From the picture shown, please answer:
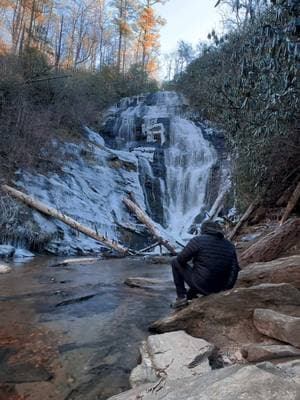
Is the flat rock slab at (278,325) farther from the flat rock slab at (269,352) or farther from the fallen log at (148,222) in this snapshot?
the fallen log at (148,222)

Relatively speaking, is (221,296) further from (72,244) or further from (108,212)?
(108,212)

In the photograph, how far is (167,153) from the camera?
19.0 metres

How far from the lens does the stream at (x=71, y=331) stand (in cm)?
291

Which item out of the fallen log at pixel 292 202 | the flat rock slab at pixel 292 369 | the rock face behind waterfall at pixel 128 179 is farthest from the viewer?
the rock face behind waterfall at pixel 128 179

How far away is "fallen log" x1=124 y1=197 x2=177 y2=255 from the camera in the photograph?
10867 millimetres

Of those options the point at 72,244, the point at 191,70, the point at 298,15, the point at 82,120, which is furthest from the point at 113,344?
the point at 191,70

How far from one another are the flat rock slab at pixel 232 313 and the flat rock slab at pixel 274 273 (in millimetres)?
646

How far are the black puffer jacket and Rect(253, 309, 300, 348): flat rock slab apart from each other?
87cm

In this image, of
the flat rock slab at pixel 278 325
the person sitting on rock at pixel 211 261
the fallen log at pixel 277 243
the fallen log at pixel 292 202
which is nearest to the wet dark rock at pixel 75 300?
the person sitting on rock at pixel 211 261

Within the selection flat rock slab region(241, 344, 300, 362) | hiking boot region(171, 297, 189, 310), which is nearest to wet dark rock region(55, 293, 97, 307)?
hiking boot region(171, 297, 189, 310)

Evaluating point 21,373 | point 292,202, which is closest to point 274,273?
point 21,373

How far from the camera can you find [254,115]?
8484 mm

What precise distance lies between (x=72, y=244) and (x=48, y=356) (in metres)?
7.85

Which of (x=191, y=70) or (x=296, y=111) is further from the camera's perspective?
(x=191, y=70)
